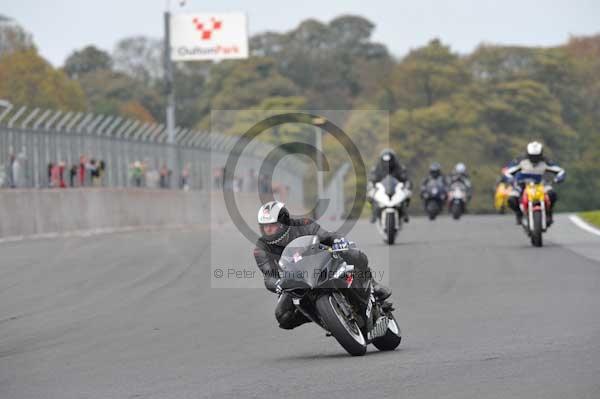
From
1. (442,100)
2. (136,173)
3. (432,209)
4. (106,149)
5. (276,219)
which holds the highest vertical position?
(442,100)

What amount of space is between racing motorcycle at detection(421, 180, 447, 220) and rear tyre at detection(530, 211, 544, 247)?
48.1ft

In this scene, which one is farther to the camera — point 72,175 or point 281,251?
point 72,175

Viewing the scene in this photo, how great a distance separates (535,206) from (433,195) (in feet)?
50.1

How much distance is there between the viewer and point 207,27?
178 ft

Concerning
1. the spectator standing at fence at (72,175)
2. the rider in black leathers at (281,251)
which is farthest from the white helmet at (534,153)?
the rider in black leathers at (281,251)

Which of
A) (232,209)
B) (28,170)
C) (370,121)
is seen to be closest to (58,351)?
(28,170)

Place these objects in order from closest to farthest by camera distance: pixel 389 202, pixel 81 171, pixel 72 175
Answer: pixel 389 202 → pixel 72 175 → pixel 81 171

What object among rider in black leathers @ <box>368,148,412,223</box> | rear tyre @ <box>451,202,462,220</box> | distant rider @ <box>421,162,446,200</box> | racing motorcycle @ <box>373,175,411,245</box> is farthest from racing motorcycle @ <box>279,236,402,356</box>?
distant rider @ <box>421,162,446,200</box>

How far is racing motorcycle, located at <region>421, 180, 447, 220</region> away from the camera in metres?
35.5

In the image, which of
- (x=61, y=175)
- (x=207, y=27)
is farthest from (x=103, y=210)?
(x=207, y=27)

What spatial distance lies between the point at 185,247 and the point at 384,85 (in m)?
76.8

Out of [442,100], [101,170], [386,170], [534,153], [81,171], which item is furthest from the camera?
[442,100]

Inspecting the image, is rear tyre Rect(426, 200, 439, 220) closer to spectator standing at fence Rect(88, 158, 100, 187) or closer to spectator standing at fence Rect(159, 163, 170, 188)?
spectator standing at fence Rect(159, 163, 170, 188)

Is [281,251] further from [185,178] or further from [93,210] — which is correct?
[185,178]
